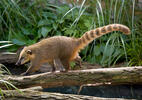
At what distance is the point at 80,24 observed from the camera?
8219 mm

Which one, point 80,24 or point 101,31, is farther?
point 80,24

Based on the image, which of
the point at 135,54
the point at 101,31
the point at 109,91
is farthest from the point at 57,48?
the point at 135,54

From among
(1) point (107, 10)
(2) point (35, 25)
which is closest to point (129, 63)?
(1) point (107, 10)

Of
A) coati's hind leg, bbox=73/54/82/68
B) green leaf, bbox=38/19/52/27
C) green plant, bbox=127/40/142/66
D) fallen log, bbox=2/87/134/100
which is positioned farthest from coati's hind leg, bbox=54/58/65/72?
green leaf, bbox=38/19/52/27

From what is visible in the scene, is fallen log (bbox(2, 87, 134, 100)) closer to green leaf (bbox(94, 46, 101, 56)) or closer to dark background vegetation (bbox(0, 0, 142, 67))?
dark background vegetation (bbox(0, 0, 142, 67))

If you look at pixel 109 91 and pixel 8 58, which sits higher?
pixel 8 58

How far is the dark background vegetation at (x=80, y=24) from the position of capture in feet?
24.6

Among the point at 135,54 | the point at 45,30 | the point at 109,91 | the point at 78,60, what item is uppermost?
the point at 45,30

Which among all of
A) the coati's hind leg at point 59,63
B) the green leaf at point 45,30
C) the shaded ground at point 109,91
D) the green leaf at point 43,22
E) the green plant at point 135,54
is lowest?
the shaded ground at point 109,91

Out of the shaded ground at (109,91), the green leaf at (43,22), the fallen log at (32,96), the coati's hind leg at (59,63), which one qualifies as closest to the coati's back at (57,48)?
the coati's hind leg at (59,63)

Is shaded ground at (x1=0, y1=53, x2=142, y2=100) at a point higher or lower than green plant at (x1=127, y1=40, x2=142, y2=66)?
lower

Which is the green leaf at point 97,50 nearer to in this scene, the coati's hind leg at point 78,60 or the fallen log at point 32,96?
the coati's hind leg at point 78,60

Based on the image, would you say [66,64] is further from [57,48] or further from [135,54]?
[135,54]

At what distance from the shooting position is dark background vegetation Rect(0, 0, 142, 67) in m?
7.49
